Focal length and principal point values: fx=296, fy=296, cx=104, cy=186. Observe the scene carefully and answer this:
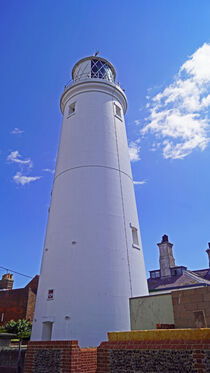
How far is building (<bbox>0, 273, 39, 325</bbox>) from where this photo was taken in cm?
1922

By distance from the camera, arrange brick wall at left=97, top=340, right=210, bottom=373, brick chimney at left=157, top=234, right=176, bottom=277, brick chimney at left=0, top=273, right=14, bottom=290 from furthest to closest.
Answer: brick chimney at left=157, top=234, right=176, bottom=277, brick chimney at left=0, top=273, right=14, bottom=290, brick wall at left=97, top=340, right=210, bottom=373

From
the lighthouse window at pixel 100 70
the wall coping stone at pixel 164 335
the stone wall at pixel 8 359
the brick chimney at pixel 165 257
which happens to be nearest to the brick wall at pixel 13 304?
the stone wall at pixel 8 359

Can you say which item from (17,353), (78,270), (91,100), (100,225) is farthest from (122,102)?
(17,353)

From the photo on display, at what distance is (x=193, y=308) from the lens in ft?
25.7

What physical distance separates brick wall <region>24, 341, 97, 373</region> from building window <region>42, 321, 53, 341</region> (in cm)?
260

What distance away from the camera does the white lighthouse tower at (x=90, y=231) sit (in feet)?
33.1

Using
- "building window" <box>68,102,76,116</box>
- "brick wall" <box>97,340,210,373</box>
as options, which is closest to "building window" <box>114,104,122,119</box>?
"building window" <box>68,102,76,116</box>

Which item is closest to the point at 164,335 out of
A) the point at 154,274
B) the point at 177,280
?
the point at 177,280

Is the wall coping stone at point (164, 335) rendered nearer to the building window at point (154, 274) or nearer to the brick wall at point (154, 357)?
the brick wall at point (154, 357)

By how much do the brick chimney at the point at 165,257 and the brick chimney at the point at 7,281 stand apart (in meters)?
12.4

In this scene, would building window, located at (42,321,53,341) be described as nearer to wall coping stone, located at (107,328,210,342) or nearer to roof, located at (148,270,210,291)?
wall coping stone, located at (107,328,210,342)

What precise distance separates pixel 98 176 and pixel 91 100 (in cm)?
444

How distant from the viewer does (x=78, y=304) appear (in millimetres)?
10047

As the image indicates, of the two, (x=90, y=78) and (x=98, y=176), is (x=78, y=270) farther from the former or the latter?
(x=90, y=78)
